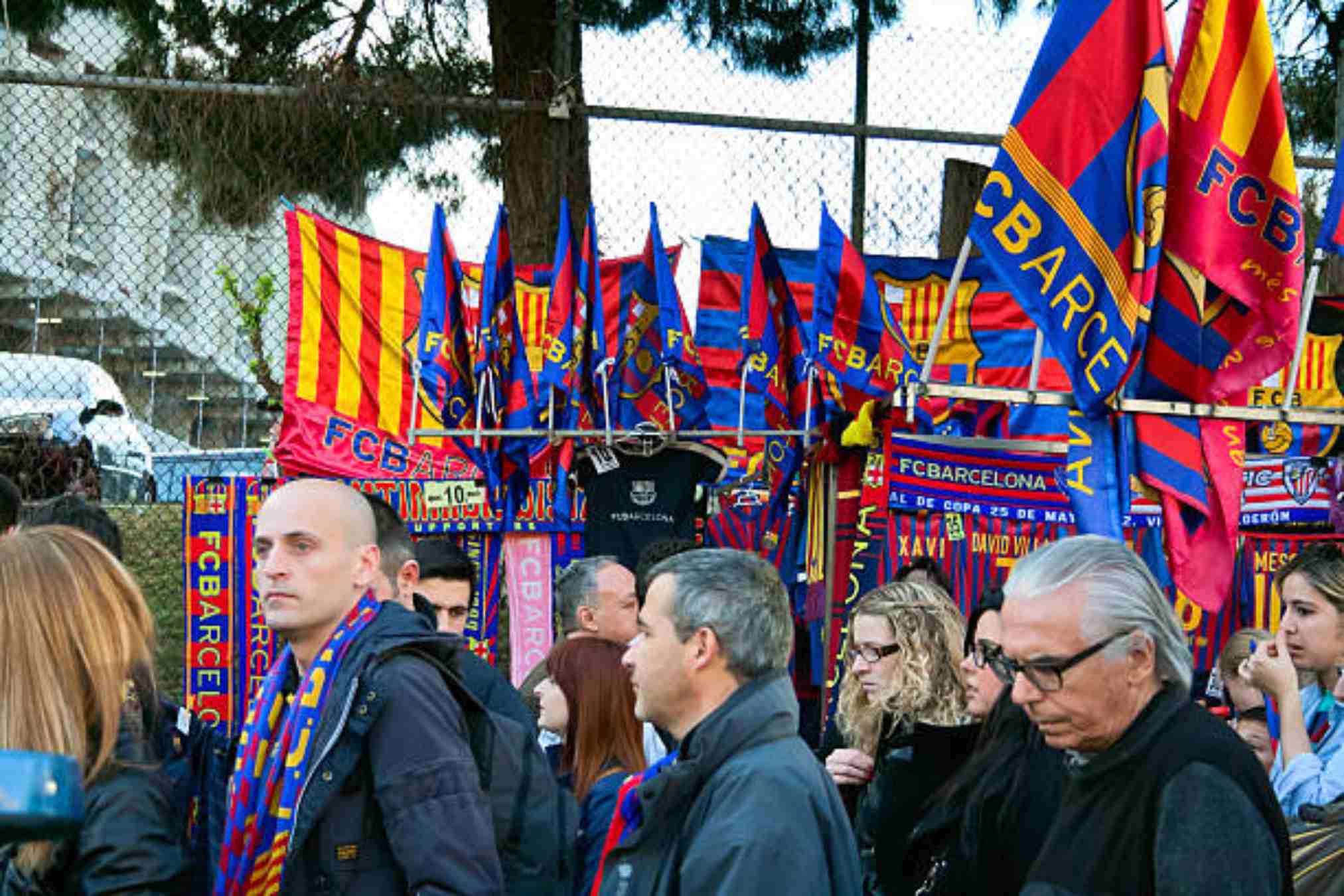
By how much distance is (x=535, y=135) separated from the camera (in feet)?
28.3

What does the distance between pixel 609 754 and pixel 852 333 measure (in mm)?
3326

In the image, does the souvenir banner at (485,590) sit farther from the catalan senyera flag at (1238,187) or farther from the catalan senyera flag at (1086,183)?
the catalan senyera flag at (1238,187)

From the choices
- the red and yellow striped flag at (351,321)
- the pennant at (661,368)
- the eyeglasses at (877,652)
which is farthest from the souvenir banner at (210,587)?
the eyeglasses at (877,652)

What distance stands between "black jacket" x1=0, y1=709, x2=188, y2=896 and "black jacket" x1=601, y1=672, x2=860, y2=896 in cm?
80

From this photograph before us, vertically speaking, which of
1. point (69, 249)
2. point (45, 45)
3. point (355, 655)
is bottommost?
point (355, 655)

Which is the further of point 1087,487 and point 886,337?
point 886,337

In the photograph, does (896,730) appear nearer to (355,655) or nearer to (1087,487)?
(1087,487)

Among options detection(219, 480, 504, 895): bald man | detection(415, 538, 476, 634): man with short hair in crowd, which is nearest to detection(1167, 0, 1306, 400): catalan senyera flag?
detection(415, 538, 476, 634): man with short hair in crowd

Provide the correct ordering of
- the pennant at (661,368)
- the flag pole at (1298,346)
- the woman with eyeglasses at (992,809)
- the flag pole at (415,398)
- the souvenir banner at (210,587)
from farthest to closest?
the souvenir banner at (210,587), the pennant at (661,368), the flag pole at (415,398), the flag pole at (1298,346), the woman with eyeglasses at (992,809)

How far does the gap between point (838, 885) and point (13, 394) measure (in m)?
6.59

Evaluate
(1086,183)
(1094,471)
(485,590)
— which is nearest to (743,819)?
(1094,471)

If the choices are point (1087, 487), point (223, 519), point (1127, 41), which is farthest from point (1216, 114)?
point (223, 519)

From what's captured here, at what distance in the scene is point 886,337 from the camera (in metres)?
7.43

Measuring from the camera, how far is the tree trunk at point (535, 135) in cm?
861
